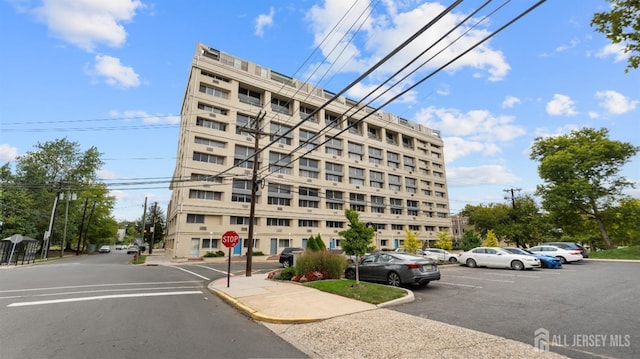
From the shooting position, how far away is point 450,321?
21.3 feet

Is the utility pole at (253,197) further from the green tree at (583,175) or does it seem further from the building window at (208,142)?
the green tree at (583,175)

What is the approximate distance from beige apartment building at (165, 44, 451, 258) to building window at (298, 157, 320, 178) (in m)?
0.17

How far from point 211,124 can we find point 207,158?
14.8 ft

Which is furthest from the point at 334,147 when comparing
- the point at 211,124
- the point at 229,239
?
the point at 229,239

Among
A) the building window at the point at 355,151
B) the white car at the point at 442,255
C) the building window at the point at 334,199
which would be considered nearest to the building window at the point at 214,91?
the building window at the point at 334,199

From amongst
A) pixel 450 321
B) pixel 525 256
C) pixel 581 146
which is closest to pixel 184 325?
pixel 450 321

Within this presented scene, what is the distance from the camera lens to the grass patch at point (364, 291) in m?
8.55

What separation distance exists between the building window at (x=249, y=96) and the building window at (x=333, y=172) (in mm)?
14042

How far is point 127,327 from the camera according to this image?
243 inches

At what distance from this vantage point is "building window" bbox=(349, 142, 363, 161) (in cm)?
4847

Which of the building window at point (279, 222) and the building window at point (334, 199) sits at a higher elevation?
the building window at point (334, 199)

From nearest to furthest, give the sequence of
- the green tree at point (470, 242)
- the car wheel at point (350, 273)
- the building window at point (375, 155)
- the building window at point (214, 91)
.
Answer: the car wheel at point (350, 273) < the green tree at point (470, 242) < the building window at point (214, 91) < the building window at point (375, 155)

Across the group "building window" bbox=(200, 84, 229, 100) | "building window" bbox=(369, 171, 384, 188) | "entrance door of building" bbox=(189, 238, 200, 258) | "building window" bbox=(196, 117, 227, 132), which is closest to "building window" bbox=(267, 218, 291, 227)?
"entrance door of building" bbox=(189, 238, 200, 258)

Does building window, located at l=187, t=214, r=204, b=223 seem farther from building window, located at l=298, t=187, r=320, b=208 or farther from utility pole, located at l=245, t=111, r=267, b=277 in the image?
utility pole, located at l=245, t=111, r=267, b=277
